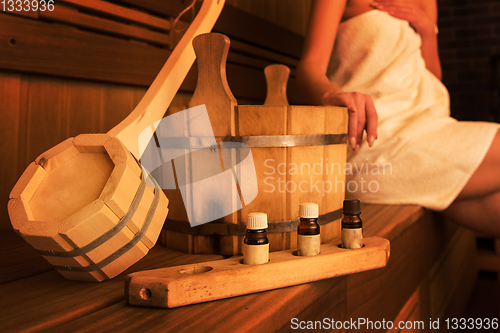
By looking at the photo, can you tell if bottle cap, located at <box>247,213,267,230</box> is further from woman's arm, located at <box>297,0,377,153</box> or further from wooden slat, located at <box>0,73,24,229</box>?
wooden slat, located at <box>0,73,24,229</box>

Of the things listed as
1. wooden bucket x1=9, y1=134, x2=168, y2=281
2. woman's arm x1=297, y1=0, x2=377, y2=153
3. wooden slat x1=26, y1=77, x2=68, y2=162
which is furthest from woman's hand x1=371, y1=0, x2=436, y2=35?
wooden bucket x1=9, y1=134, x2=168, y2=281

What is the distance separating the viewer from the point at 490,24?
4.11 m

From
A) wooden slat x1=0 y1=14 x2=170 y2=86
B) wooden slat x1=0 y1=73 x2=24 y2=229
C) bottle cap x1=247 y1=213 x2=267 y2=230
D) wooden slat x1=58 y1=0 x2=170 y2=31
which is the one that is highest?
wooden slat x1=58 y1=0 x2=170 y2=31

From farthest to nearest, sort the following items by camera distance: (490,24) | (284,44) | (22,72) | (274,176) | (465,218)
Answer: (490,24) < (284,44) < (465,218) < (22,72) < (274,176)

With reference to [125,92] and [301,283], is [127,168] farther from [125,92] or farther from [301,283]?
[125,92]

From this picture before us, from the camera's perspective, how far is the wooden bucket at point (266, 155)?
0.83 m

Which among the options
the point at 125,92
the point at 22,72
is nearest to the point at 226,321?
the point at 22,72

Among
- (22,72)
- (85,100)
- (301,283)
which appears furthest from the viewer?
(85,100)

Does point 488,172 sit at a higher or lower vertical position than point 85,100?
lower

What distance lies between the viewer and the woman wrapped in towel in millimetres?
1359

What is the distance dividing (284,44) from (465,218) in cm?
147

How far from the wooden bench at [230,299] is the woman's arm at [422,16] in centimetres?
81

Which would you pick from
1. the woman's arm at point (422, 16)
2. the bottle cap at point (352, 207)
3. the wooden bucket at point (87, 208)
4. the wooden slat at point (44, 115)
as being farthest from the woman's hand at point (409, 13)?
the wooden bucket at point (87, 208)

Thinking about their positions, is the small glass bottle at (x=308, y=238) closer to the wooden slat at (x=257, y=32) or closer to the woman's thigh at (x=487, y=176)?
the woman's thigh at (x=487, y=176)
